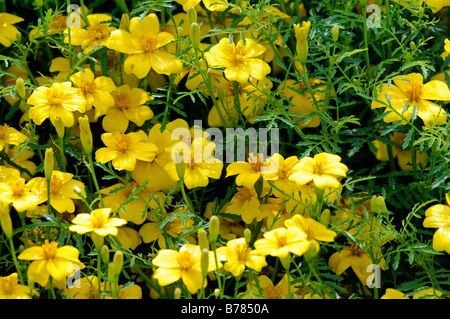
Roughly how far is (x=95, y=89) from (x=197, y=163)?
27cm

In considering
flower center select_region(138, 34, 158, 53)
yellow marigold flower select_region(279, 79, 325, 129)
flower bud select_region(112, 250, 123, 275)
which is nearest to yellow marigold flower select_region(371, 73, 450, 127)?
yellow marigold flower select_region(279, 79, 325, 129)

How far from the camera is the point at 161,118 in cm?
143

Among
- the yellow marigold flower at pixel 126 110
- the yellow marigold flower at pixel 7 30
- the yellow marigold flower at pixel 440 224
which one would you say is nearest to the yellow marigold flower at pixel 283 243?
the yellow marigold flower at pixel 440 224

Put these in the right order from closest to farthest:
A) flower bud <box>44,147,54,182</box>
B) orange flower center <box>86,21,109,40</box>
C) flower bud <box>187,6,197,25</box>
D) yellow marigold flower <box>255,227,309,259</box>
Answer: yellow marigold flower <box>255,227,309,259</box>, flower bud <box>44,147,54,182</box>, flower bud <box>187,6,197,25</box>, orange flower center <box>86,21,109,40</box>

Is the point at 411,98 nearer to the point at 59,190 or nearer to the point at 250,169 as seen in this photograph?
the point at 250,169

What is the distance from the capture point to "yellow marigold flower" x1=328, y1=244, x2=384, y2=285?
1.25 metres

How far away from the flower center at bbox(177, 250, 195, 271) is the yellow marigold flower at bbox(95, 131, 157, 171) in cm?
27

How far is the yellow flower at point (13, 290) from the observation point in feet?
3.39

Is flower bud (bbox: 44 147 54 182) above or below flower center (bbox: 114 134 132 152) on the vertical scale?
above

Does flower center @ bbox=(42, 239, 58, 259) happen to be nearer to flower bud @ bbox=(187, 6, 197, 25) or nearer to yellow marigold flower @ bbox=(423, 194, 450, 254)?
flower bud @ bbox=(187, 6, 197, 25)

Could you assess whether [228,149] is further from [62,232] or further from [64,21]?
[64,21]

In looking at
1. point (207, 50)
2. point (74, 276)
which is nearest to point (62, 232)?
point (74, 276)

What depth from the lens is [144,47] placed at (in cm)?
136
